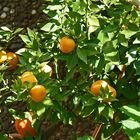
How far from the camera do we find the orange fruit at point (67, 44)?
63.4 inches

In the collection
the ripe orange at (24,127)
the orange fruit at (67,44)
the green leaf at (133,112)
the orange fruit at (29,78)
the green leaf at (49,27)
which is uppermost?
the green leaf at (133,112)

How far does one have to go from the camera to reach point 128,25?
5.44ft

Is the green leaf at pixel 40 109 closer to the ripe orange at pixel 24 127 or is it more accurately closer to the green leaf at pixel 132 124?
the ripe orange at pixel 24 127

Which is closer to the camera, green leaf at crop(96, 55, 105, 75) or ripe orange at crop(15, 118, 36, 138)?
green leaf at crop(96, 55, 105, 75)

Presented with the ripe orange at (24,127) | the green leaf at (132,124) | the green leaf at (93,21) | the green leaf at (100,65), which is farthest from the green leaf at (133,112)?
the ripe orange at (24,127)

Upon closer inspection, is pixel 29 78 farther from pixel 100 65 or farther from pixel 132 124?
pixel 132 124

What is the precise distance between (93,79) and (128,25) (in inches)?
11.2

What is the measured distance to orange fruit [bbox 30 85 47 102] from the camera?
154 cm

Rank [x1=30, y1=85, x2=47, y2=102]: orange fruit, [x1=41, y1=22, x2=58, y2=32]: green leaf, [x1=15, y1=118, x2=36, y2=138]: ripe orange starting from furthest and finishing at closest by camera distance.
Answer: [x1=15, y1=118, x2=36, y2=138]: ripe orange → [x1=41, y1=22, x2=58, y2=32]: green leaf → [x1=30, y1=85, x2=47, y2=102]: orange fruit

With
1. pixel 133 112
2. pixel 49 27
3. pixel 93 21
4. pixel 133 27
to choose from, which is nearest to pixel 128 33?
pixel 133 27

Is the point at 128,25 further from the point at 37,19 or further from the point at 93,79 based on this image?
the point at 37,19

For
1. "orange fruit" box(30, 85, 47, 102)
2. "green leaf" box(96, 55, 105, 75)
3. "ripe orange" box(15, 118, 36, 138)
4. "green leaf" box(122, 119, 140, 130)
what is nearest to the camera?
"green leaf" box(122, 119, 140, 130)

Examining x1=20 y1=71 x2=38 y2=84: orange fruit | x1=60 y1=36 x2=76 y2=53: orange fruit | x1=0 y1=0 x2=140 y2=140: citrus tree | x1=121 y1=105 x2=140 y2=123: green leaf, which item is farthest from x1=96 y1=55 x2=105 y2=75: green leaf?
x1=121 y1=105 x2=140 y2=123: green leaf

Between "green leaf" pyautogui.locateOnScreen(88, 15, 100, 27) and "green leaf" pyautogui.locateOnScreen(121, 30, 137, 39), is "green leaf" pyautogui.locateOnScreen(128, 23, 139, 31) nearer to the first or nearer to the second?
"green leaf" pyautogui.locateOnScreen(121, 30, 137, 39)
